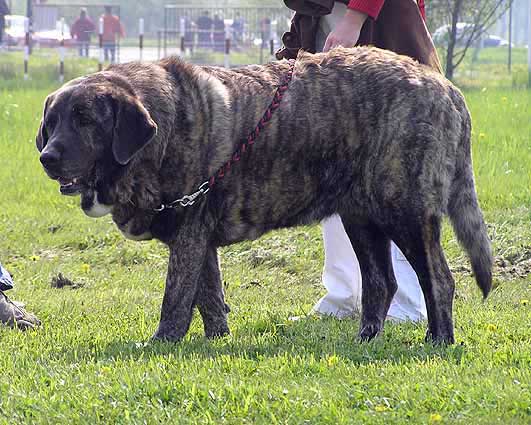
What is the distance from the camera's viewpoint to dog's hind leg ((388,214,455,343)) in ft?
18.4

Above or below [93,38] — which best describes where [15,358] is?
above

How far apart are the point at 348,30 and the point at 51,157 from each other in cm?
183

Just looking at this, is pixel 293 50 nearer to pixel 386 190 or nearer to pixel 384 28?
pixel 384 28

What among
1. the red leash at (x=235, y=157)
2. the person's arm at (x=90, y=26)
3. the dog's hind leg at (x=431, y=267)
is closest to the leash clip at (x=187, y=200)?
the red leash at (x=235, y=157)

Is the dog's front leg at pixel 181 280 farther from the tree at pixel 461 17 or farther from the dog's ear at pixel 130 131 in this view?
the tree at pixel 461 17

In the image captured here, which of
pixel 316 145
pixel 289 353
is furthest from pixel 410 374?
pixel 316 145

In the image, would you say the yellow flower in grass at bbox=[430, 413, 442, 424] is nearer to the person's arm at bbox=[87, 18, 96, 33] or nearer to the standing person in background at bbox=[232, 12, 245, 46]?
the standing person in background at bbox=[232, 12, 245, 46]

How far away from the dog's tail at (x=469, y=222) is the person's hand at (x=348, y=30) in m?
0.82

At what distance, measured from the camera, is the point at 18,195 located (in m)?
10.8

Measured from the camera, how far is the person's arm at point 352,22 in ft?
19.9

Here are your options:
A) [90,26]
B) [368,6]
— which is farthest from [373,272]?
[90,26]

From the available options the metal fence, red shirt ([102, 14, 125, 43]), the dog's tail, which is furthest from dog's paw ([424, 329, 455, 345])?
red shirt ([102, 14, 125, 43])

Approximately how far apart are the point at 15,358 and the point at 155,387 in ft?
3.61

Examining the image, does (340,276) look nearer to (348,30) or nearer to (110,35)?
(348,30)
